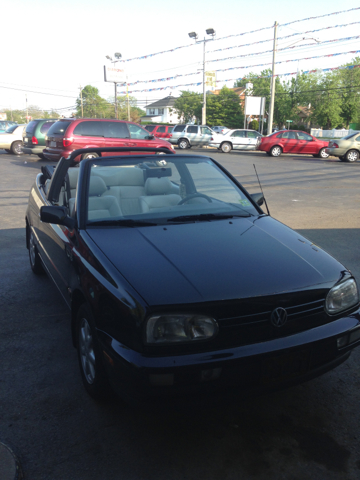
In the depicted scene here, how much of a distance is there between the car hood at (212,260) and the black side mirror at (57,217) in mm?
267

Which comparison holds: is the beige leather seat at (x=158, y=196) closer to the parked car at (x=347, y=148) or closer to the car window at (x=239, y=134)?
the parked car at (x=347, y=148)

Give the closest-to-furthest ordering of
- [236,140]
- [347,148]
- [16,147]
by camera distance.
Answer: [16,147], [347,148], [236,140]

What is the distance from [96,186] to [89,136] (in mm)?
12788

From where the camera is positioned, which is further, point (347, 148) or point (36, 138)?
point (347, 148)

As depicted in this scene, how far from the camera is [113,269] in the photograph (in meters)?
2.45

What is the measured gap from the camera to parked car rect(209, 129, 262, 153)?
2777cm

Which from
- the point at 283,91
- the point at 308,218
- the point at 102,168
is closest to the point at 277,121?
the point at 283,91

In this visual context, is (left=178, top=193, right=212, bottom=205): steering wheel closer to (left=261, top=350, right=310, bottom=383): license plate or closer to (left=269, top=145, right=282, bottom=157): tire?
(left=261, top=350, right=310, bottom=383): license plate

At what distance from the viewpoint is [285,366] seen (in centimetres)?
228

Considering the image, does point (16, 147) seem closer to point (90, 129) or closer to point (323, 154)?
point (90, 129)

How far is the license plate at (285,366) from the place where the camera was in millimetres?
2232

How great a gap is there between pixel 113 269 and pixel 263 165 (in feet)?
58.1

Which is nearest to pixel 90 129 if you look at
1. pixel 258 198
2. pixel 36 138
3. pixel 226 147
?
pixel 36 138

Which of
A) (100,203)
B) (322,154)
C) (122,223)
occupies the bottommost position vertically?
(322,154)
